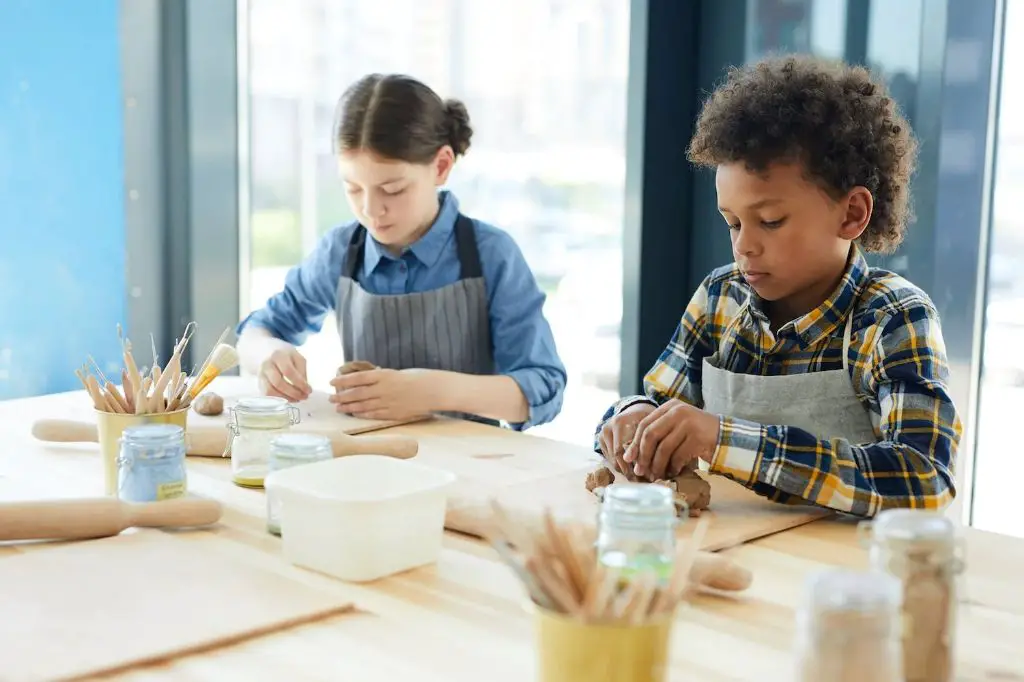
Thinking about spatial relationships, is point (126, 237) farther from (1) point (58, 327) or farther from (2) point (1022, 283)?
(2) point (1022, 283)

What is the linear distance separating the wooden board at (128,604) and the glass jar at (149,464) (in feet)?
0.30

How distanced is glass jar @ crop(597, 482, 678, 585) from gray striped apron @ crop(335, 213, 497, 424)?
47.5 inches

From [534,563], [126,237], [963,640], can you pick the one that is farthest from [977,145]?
[126,237]

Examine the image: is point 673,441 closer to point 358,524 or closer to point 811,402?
point 811,402

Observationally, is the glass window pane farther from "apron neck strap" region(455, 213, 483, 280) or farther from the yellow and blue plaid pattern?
"apron neck strap" region(455, 213, 483, 280)

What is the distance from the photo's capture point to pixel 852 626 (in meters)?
0.72

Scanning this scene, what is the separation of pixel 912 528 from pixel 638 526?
0.23 metres

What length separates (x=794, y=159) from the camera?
153cm

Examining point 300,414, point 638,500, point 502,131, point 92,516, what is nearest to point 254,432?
point 92,516

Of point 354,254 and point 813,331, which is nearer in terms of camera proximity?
point 813,331

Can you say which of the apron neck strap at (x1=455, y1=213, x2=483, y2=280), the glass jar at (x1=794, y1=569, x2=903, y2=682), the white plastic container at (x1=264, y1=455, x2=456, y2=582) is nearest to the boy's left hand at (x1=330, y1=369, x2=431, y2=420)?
the apron neck strap at (x1=455, y1=213, x2=483, y2=280)

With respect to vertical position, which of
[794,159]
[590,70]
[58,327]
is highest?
[590,70]

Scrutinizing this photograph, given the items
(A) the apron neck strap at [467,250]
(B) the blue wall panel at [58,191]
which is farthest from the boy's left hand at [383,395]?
(B) the blue wall panel at [58,191]

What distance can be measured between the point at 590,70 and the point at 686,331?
3.91ft
